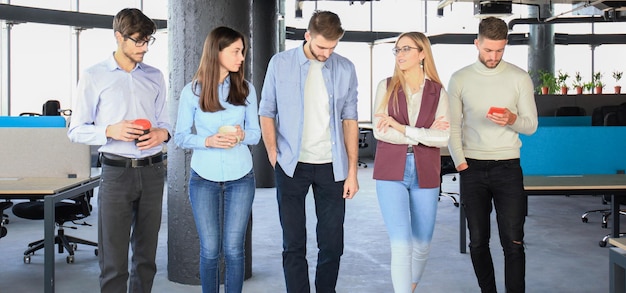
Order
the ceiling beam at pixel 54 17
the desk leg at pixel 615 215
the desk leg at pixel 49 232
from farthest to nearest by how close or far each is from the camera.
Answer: the ceiling beam at pixel 54 17 < the desk leg at pixel 615 215 < the desk leg at pixel 49 232

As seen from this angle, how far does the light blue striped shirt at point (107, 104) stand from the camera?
10.7 feet

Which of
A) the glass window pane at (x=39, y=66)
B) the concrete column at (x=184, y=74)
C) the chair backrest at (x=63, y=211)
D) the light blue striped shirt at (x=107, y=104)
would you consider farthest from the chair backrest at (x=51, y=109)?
the light blue striped shirt at (x=107, y=104)

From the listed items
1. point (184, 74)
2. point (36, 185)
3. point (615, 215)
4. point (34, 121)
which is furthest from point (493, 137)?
point (34, 121)

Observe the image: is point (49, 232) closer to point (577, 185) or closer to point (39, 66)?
point (577, 185)

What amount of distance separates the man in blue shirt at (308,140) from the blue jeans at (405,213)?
0.22 metres

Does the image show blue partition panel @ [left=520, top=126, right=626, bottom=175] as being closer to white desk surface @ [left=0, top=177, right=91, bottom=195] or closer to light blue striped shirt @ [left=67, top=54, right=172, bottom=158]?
white desk surface @ [left=0, top=177, right=91, bottom=195]

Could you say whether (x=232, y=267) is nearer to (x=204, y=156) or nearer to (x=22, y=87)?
(x=204, y=156)

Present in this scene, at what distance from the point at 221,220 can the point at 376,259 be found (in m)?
2.45

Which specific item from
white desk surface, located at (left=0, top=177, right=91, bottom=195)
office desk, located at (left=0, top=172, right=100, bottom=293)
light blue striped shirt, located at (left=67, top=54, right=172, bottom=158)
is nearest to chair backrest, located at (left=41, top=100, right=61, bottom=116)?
white desk surface, located at (left=0, top=177, right=91, bottom=195)

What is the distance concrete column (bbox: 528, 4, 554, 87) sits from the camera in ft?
52.9

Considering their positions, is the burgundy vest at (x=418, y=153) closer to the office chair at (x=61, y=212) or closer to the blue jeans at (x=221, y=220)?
the blue jeans at (x=221, y=220)

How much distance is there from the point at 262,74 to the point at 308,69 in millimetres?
6579

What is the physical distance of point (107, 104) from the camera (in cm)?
331

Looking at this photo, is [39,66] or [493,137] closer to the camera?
[493,137]
